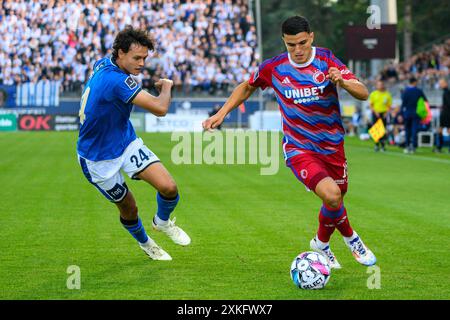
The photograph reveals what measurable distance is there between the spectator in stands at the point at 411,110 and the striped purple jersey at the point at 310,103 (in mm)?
19663

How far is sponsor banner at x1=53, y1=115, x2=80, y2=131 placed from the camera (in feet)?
160

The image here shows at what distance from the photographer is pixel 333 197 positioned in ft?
27.7

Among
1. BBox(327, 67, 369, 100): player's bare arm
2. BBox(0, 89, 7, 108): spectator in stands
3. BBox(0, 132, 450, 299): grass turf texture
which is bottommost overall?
BBox(0, 132, 450, 299): grass turf texture

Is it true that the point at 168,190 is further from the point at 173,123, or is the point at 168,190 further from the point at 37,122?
the point at 37,122

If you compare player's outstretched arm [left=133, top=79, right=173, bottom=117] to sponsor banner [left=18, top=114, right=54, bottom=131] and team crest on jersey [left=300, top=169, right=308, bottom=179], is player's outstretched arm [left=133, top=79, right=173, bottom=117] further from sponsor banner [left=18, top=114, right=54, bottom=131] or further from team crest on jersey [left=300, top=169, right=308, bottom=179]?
sponsor banner [left=18, top=114, right=54, bottom=131]

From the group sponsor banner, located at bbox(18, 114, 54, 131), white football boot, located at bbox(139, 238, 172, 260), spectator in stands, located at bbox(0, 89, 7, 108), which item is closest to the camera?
white football boot, located at bbox(139, 238, 172, 260)

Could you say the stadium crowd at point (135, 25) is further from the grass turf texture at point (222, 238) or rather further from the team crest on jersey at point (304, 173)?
the team crest on jersey at point (304, 173)

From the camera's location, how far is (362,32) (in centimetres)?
3844

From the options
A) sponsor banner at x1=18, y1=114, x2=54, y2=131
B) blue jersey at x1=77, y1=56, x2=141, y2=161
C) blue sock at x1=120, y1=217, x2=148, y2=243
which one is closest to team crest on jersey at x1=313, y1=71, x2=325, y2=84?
blue jersey at x1=77, y1=56, x2=141, y2=161

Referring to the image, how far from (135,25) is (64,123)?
662 centimetres

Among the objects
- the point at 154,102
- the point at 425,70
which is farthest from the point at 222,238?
the point at 425,70

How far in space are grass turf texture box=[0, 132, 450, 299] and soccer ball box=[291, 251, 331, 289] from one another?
93 mm
